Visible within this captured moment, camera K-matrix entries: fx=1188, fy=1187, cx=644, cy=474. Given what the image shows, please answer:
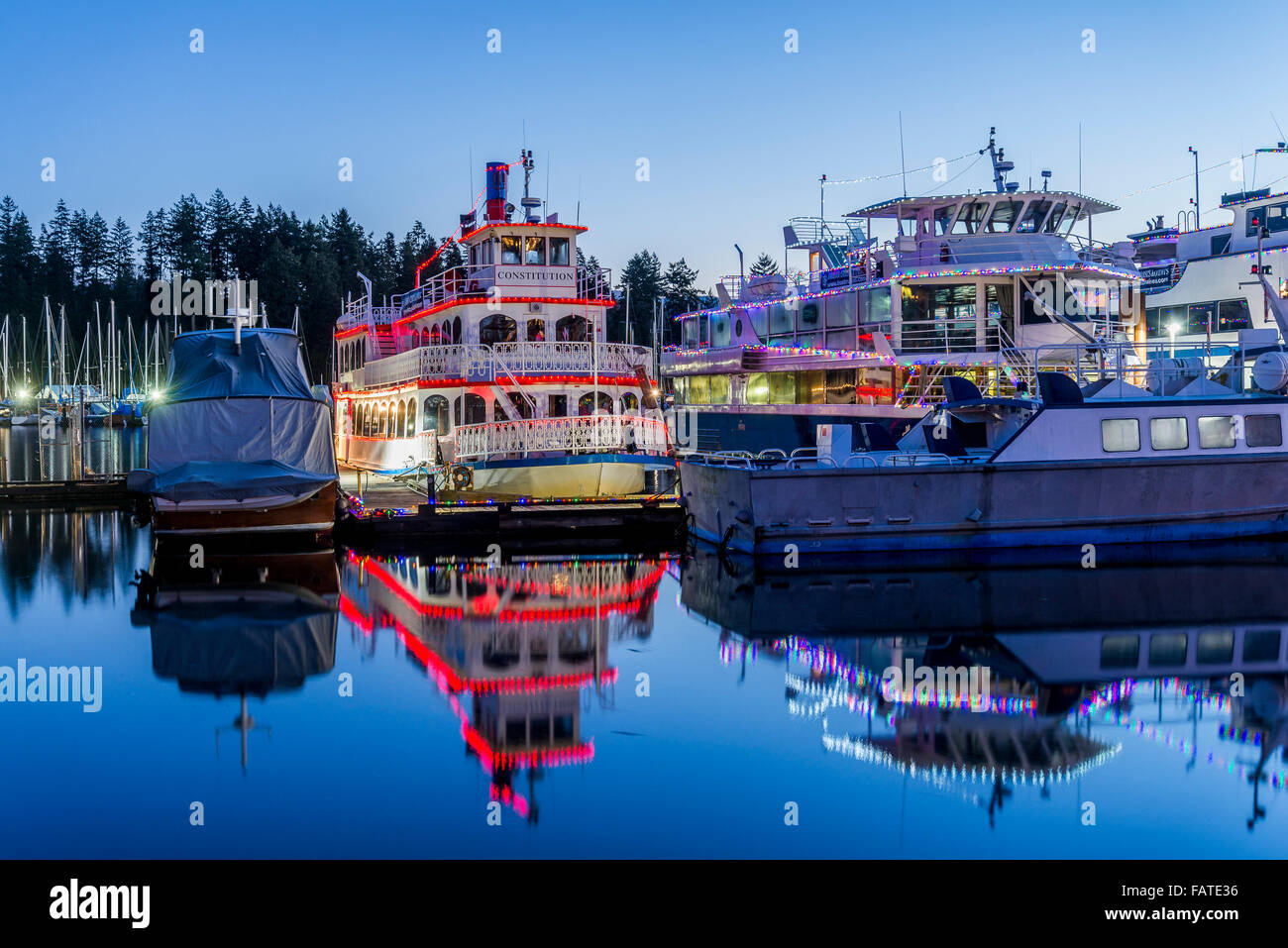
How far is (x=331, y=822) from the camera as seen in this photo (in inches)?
433

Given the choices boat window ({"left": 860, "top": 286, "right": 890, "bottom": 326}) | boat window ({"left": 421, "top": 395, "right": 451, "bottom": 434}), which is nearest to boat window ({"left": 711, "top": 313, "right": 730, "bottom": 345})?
boat window ({"left": 860, "top": 286, "right": 890, "bottom": 326})

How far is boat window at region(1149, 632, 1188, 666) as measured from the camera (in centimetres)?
1747

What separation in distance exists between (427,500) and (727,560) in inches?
328

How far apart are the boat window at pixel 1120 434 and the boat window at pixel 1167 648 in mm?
8331

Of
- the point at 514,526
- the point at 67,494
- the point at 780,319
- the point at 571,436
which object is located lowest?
the point at 514,526

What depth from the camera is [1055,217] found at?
3925 cm

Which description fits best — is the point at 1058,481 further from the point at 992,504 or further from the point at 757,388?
the point at 757,388

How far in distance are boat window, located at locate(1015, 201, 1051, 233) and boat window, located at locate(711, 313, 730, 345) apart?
572 inches

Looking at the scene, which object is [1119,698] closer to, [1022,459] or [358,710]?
[358,710]

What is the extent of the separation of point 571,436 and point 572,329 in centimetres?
645

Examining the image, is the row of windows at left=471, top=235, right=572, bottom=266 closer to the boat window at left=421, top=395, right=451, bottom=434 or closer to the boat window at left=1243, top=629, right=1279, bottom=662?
the boat window at left=421, top=395, right=451, bottom=434

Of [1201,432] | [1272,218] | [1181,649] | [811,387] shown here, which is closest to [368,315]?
[811,387]

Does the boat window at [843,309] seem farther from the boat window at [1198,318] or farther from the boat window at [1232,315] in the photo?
the boat window at [1198,318]

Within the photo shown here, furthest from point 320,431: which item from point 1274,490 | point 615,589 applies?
point 1274,490
